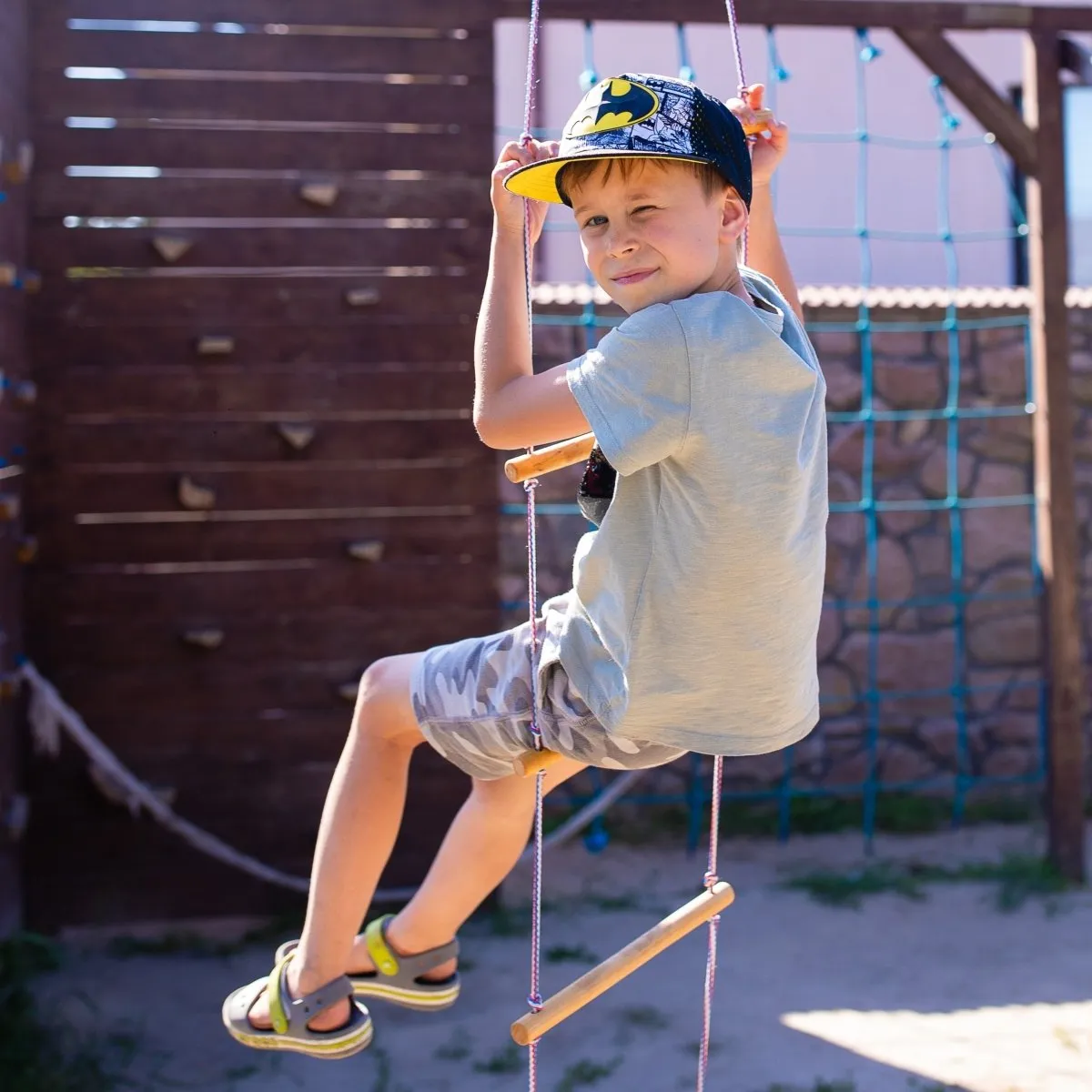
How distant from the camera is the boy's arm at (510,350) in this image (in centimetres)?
192

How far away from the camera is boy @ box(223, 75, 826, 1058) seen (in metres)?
1.83

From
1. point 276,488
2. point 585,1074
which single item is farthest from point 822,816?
point 276,488

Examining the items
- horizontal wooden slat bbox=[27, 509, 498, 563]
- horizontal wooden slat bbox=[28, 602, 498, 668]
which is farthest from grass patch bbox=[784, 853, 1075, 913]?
horizontal wooden slat bbox=[27, 509, 498, 563]

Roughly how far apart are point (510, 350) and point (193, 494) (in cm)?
241

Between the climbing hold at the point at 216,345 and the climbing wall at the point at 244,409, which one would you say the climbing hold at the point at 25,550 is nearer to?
the climbing wall at the point at 244,409

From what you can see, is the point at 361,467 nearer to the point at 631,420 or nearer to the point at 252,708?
the point at 252,708

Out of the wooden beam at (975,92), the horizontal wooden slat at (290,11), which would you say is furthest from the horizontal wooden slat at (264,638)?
the wooden beam at (975,92)

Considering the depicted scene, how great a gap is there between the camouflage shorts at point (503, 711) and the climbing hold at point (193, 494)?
2156 millimetres

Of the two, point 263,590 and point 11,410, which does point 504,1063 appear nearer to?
point 263,590

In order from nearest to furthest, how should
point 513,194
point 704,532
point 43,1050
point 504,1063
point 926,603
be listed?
point 704,532, point 513,194, point 43,1050, point 504,1063, point 926,603

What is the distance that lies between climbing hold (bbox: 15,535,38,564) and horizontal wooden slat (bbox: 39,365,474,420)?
380 mm

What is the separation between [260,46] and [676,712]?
2958mm

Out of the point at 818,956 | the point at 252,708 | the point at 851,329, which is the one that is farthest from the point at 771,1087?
the point at 851,329

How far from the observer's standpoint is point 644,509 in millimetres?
1943
